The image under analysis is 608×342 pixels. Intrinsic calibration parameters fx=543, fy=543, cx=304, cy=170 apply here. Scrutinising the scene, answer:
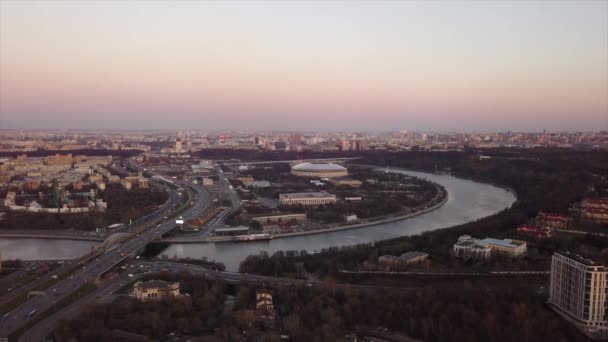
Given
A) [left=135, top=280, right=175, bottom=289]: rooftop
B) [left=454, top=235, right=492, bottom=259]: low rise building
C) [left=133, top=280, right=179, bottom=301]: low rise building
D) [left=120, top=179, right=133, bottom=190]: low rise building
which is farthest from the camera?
[left=120, top=179, right=133, bottom=190]: low rise building

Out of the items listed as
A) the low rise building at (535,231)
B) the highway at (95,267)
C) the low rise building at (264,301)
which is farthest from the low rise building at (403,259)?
the highway at (95,267)

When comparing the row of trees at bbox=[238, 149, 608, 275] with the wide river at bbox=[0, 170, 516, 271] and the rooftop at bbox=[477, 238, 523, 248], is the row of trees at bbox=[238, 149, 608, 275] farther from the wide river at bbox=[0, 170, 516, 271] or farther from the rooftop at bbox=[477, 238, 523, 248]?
the wide river at bbox=[0, 170, 516, 271]

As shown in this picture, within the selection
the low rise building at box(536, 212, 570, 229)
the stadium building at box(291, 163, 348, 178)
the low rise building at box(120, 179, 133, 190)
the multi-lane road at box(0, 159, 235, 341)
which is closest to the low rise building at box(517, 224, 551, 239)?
the low rise building at box(536, 212, 570, 229)

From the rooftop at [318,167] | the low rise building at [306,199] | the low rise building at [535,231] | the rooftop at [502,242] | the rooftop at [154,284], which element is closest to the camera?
the rooftop at [154,284]

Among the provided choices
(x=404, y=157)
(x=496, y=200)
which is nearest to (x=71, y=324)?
(x=496, y=200)

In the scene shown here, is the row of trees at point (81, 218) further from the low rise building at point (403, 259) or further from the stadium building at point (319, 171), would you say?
the stadium building at point (319, 171)

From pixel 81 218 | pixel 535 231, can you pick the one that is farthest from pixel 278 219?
pixel 535 231

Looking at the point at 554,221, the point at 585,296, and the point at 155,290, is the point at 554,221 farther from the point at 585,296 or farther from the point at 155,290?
→ the point at 155,290
